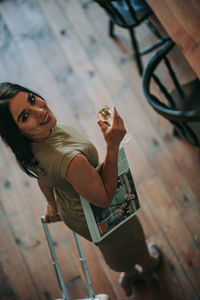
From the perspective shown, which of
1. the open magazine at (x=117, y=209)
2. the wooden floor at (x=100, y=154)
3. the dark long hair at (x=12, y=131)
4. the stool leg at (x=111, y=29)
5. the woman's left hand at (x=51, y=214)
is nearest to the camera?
the dark long hair at (x=12, y=131)

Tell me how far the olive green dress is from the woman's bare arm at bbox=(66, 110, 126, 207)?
0.03m

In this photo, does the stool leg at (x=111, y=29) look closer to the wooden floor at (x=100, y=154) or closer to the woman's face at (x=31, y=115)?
the wooden floor at (x=100, y=154)

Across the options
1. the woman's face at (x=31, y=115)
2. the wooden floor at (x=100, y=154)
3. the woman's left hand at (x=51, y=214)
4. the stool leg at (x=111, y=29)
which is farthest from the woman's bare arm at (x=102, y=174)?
the stool leg at (x=111, y=29)

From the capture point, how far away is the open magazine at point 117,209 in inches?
45.5

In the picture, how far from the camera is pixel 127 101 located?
8.14ft

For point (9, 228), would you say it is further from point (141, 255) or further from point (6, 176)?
point (141, 255)

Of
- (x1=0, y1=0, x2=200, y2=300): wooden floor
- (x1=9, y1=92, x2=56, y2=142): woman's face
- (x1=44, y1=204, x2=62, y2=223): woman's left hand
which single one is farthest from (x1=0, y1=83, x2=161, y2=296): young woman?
(x1=0, y1=0, x2=200, y2=300): wooden floor

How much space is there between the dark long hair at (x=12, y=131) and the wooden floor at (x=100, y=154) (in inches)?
44.2

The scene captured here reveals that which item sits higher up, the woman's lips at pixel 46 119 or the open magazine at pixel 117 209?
the woman's lips at pixel 46 119

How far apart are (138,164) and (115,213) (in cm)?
106

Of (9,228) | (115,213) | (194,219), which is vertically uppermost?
(115,213)

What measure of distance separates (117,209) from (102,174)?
7.1 inches

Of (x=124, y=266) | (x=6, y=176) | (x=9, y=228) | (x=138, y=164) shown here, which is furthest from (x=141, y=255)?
(x=6, y=176)

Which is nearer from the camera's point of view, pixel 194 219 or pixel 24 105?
pixel 24 105
